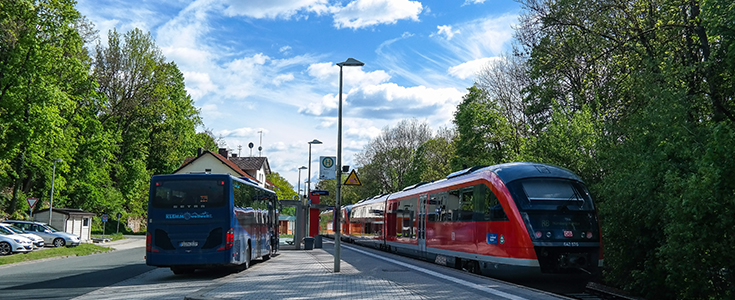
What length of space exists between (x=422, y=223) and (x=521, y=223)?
941 centimetres

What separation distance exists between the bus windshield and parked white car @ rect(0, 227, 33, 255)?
16890 mm

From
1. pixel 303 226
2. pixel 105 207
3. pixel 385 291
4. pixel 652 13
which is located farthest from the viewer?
pixel 105 207

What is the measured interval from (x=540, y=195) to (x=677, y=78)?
5.41m

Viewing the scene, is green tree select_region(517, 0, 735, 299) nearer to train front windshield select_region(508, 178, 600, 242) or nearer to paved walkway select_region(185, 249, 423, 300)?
train front windshield select_region(508, 178, 600, 242)

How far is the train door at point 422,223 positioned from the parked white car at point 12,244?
60.7 ft

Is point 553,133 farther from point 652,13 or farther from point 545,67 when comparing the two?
point 652,13

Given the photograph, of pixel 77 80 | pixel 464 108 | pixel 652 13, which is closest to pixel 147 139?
pixel 77 80

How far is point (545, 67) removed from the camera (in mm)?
23266

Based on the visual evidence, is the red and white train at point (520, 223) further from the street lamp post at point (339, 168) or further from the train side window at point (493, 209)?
the street lamp post at point (339, 168)

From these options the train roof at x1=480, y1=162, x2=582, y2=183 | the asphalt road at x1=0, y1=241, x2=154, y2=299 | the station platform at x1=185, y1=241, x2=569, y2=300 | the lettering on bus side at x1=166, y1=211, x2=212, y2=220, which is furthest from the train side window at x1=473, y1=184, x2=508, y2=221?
the asphalt road at x1=0, y1=241, x2=154, y2=299

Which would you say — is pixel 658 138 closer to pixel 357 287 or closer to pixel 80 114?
pixel 357 287

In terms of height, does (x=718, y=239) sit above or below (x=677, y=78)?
below

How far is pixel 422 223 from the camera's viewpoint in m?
24.1

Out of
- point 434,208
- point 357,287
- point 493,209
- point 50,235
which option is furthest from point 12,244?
point 493,209
